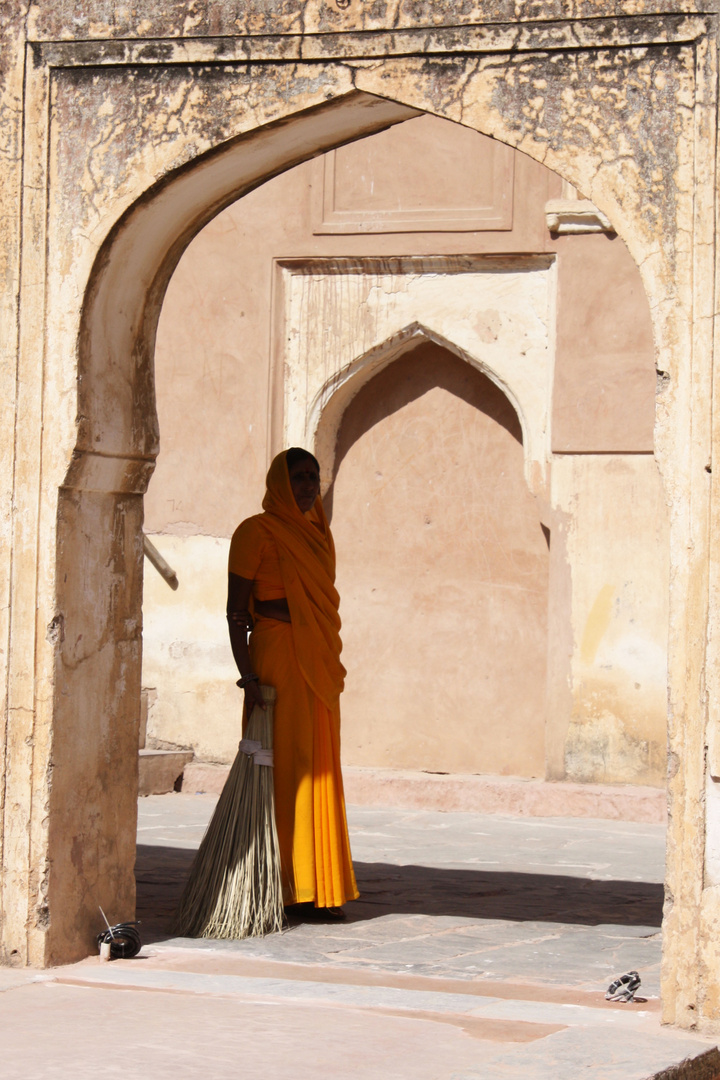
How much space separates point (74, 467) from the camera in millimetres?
5090

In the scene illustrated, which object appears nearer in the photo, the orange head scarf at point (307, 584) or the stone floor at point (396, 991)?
the stone floor at point (396, 991)

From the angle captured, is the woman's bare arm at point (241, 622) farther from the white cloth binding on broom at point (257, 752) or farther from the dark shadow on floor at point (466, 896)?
the dark shadow on floor at point (466, 896)

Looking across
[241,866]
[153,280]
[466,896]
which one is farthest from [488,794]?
[153,280]

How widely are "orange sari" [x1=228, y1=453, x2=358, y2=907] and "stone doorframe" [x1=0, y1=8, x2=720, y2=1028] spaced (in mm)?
653

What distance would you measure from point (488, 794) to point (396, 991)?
4.91 metres

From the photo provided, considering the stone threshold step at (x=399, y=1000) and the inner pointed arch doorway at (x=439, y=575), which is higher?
the inner pointed arch doorway at (x=439, y=575)

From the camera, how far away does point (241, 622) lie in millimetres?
6008

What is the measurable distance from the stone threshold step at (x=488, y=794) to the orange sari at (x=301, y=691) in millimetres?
3348

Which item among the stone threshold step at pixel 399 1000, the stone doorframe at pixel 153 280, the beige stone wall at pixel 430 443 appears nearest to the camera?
the stone threshold step at pixel 399 1000

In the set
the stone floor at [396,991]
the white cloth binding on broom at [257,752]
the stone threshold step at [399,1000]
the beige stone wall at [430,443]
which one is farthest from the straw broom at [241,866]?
Result: the beige stone wall at [430,443]

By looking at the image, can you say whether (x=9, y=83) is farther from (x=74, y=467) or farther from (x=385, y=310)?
(x=385, y=310)

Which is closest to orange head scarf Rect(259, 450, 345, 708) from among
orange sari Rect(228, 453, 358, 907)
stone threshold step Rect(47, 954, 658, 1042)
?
orange sari Rect(228, 453, 358, 907)

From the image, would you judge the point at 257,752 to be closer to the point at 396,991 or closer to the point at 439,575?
the point at 396,991

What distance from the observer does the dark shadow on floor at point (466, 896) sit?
20.1 ft
